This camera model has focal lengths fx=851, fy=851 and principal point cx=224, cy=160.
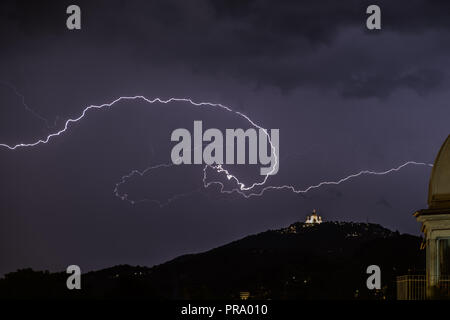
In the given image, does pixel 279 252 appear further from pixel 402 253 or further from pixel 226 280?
→ pixel 402 253

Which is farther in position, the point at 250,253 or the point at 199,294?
the point at 250,253

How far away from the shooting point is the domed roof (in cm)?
3475

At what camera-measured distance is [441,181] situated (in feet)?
115

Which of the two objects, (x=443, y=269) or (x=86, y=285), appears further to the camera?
(x=86, y=285)

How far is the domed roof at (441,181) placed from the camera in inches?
1368

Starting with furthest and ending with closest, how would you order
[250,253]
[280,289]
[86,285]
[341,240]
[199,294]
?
[341,240] < [250,253] < [280,289] < [86,285] < [199,294]

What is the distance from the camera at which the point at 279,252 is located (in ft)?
405

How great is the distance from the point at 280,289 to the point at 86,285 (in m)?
29.6
